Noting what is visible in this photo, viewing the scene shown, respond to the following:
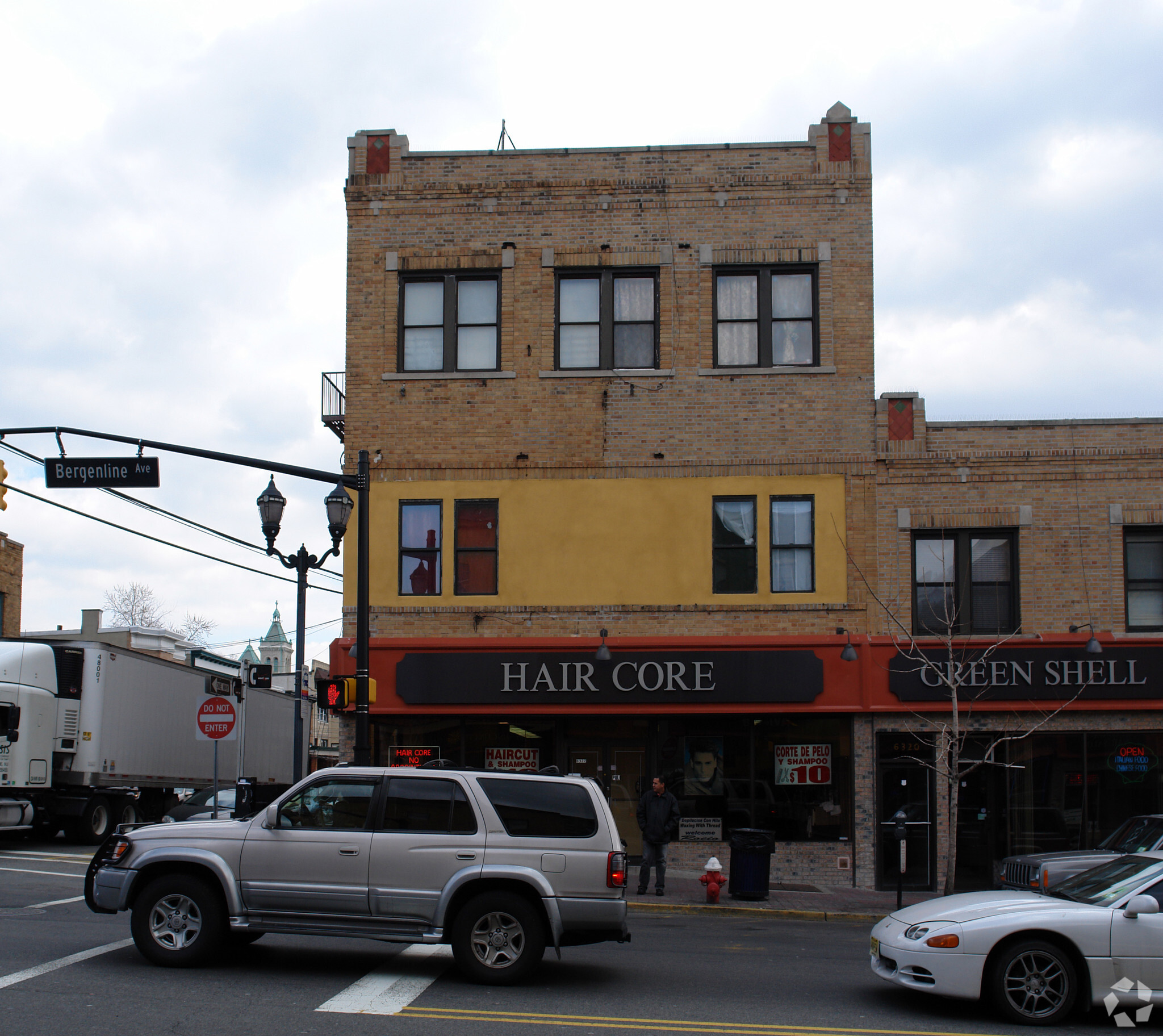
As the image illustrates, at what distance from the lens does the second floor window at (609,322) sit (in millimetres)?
20562

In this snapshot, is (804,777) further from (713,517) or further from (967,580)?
(713,517)

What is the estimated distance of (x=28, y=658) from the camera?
870 inches

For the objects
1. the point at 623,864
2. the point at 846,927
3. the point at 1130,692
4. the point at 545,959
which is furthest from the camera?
the point at 1130,692

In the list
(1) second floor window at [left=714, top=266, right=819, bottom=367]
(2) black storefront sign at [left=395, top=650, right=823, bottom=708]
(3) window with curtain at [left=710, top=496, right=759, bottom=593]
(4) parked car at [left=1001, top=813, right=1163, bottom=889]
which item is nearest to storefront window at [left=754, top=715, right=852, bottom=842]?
(2) black storefront sign at [left=395, top=650, right=823, bottom=708]

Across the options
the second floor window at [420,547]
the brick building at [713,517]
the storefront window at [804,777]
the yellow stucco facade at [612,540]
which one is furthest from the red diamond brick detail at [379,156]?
the storefront window at [804,777]

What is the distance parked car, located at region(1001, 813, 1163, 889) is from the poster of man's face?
5.51 meters

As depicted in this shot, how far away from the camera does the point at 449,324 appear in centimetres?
2070

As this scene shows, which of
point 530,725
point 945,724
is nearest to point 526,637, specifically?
point 530,725

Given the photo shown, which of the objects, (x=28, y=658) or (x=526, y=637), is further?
(x=28, y=658)

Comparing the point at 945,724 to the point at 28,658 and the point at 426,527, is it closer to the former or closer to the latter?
the point at 426,527

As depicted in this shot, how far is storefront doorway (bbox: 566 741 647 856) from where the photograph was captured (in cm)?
1962

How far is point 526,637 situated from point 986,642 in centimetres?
734

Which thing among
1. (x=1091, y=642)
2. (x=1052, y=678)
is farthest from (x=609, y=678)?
(x=1091, y=642)

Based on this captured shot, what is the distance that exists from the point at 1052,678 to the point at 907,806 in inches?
120
